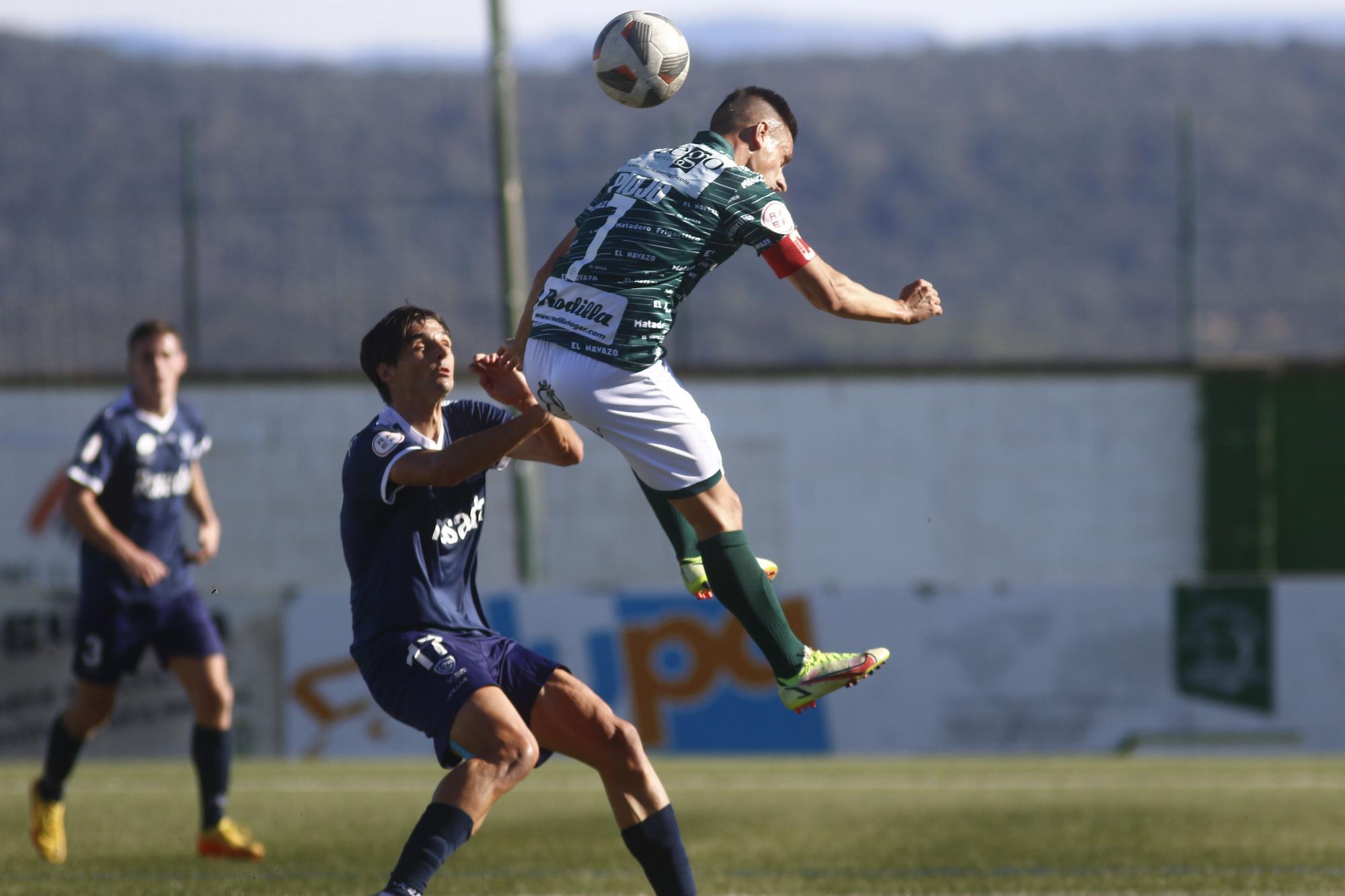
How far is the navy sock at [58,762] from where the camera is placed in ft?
25.1

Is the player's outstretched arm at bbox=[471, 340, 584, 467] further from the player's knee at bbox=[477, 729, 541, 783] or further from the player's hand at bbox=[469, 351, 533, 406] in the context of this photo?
the player's knee at bbox=[477, 729, 541, 783]

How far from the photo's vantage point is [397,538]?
5184 millimetres

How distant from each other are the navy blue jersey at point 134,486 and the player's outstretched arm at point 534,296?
2862 millimetres

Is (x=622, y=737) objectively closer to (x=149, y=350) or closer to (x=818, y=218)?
(x=149, y=350)

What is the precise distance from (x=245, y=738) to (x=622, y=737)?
28.2 feet

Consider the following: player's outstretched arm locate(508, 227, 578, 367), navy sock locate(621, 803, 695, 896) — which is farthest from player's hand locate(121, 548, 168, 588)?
navy sock locate(621, 803, 695, 896)

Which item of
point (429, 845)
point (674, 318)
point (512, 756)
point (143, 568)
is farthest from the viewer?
point (143, 568)

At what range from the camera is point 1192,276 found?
19641 millimetres

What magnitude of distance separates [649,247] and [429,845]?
1908mm

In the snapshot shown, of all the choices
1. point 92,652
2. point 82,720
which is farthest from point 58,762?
point 92,652

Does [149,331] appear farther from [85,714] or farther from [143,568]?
[85,714]

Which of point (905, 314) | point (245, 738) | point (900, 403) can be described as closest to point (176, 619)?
point (905, 314)

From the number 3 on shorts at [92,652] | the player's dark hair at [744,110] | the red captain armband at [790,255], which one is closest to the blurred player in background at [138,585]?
the number 3 on shorts at [92,652]

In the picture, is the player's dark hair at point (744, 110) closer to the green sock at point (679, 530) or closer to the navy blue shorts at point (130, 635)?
the green sock at point (679, 530)
